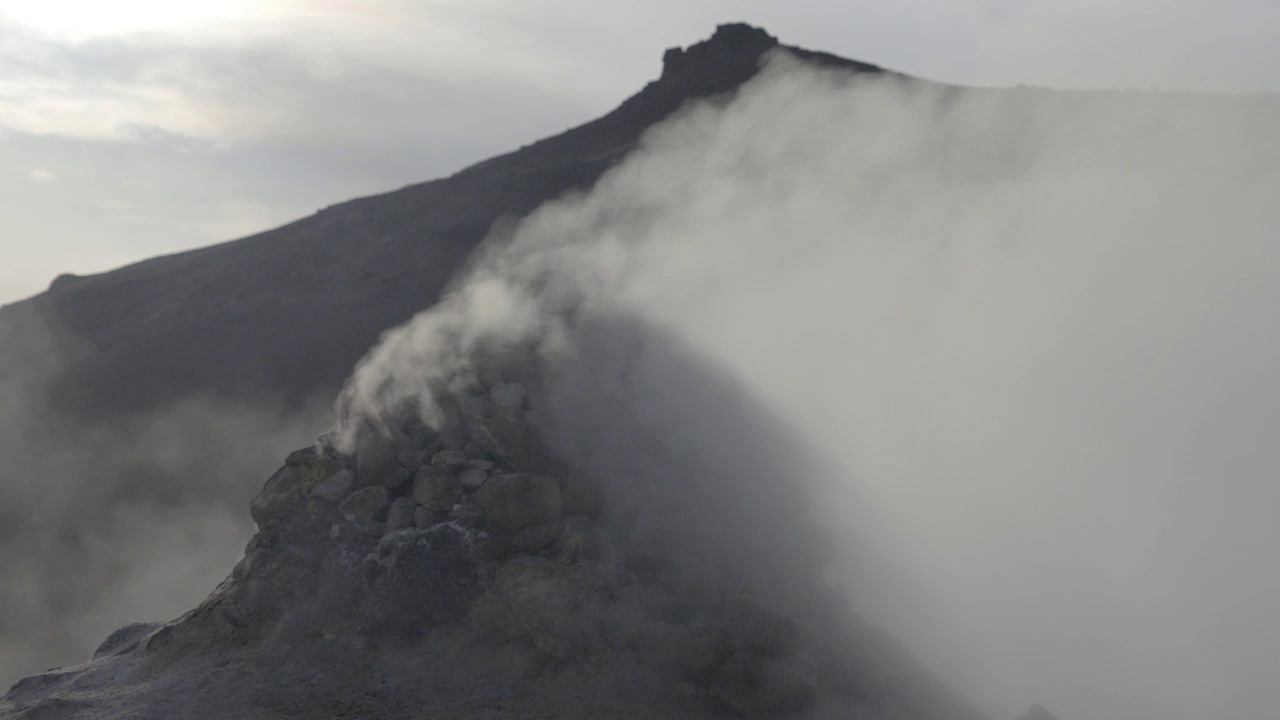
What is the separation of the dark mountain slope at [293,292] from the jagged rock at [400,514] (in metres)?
16.8

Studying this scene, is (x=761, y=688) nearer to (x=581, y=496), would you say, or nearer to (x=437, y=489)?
(x=581, y=496)

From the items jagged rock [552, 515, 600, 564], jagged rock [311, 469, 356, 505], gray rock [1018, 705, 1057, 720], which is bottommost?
gray rock [1018, 705, 1057, 720]

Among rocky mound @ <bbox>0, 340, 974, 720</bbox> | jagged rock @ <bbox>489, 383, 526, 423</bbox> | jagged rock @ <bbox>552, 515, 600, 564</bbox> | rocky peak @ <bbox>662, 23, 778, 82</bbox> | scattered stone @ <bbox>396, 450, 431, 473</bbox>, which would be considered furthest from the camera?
rocky peak @ <bbox>662, 23, 778, 82</bbox>

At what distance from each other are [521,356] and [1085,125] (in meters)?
17.2

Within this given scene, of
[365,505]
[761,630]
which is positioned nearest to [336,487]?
[365,505]

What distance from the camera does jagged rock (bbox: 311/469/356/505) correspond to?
9430 millimetres

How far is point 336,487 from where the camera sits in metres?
9.50

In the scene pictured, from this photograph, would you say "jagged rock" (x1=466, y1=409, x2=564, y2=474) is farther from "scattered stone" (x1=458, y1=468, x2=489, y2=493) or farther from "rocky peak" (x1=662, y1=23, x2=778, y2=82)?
"rocky peak" (x1=662, y1=23, x2=778, y2=82)

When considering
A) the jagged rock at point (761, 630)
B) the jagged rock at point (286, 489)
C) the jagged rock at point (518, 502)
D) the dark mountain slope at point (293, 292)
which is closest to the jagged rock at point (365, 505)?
the jagged rock at point (286, 489)

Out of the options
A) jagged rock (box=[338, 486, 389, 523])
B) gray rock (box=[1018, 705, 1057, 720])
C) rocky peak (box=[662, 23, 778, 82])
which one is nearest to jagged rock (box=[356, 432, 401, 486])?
jagged rock (box=[338, 486, 389, 523])

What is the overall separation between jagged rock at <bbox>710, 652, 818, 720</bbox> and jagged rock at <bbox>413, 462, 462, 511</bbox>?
270 centimetres

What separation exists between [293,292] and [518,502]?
23290 millimetres

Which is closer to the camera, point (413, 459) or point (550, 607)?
point (550, 607)

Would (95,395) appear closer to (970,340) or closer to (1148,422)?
(970,340)
